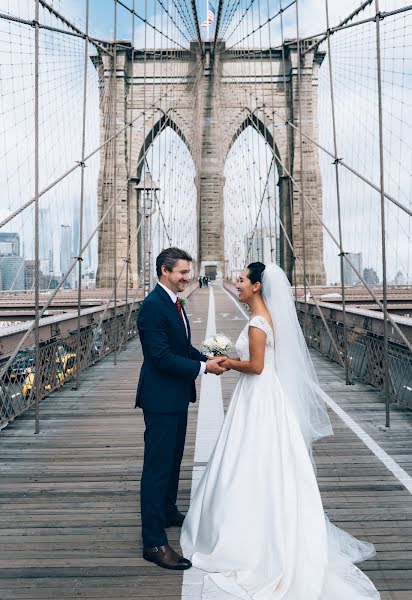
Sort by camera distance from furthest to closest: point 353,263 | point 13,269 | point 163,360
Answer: point 13,269 < point 353,263 < point 163,360

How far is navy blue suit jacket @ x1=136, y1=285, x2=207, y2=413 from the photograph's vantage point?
248 centimetres

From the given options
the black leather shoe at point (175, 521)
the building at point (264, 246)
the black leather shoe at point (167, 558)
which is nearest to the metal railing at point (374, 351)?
the black leather shoe at point (175, 521)

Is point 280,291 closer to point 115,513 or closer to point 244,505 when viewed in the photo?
point 244,505

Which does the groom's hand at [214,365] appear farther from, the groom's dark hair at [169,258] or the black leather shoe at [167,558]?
the black leather shoe at [167,558]

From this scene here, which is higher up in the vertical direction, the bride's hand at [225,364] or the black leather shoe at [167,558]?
the bride's hand at [225,364]

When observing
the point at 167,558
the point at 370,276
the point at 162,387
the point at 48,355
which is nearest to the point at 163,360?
the point at 162,387

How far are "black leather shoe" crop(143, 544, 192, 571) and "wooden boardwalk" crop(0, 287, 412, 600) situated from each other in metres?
0.03

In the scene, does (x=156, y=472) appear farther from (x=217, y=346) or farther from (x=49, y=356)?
(x=49, y=356)

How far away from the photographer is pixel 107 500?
3.17 metres

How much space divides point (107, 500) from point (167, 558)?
0.86 metres

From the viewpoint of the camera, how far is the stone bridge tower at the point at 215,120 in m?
32.1

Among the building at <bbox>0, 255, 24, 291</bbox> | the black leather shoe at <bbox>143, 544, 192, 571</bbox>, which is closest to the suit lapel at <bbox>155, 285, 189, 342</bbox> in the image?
the black leather shoe at <bbox>143, 544, 192, 571</bbox>

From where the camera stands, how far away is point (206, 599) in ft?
7.04

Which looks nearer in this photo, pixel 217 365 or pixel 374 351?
pixel 217 365
